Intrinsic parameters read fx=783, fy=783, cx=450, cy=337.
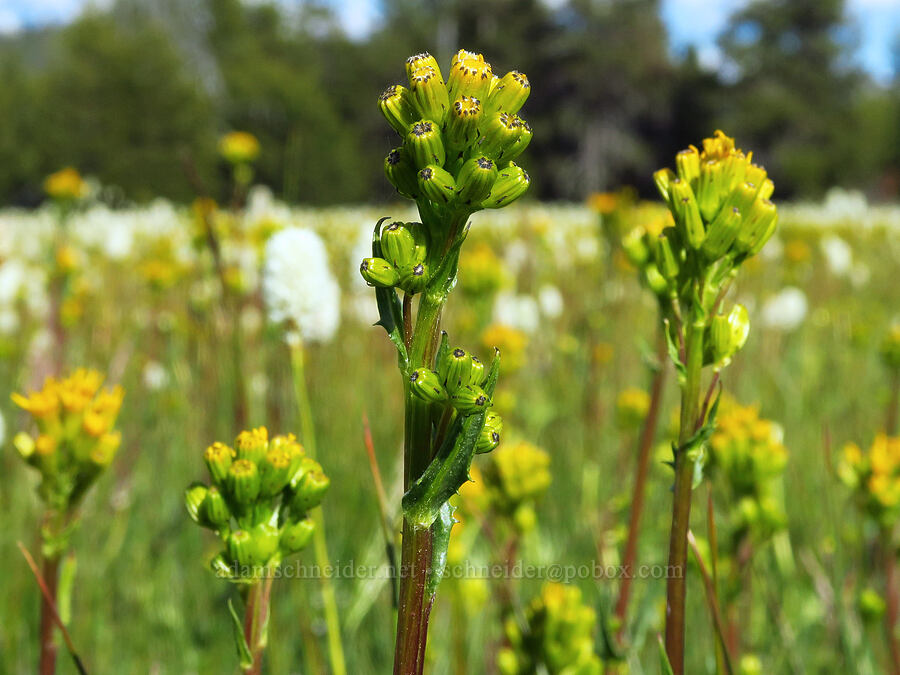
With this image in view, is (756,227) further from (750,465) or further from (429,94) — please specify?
(750,465)

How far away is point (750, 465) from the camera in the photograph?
143 cm

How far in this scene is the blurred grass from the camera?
161 cm

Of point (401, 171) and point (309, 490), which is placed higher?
point (401, 171)

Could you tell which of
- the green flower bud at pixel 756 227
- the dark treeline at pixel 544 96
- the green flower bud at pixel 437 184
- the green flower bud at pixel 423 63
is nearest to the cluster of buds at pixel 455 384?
the green flower bud at pixel 437 184

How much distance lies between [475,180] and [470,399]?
6.5 inches

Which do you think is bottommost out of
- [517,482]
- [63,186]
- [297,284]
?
[517,482]

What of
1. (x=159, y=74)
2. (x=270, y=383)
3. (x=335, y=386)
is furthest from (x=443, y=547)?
(x=159, y=74)

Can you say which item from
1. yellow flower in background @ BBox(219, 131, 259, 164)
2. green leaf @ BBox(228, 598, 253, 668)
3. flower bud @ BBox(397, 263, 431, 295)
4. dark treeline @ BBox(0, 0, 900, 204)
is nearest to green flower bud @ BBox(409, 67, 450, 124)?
flower bud @ BBox(397, 263, 431, 295)

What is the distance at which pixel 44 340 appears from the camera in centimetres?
316

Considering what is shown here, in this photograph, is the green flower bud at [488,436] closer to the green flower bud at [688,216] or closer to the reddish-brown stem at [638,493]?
the green flower bud at [688,216]

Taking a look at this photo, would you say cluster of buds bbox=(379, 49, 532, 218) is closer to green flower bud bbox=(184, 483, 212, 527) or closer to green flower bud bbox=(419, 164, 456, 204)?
green flower bud bbox=(419, 164, 456, 204)

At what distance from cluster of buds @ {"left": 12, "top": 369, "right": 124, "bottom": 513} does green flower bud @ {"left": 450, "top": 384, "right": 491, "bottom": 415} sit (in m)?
0.60

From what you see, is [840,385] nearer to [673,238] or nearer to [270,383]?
[270,383]

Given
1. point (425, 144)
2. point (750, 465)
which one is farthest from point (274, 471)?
point (750, 465)
